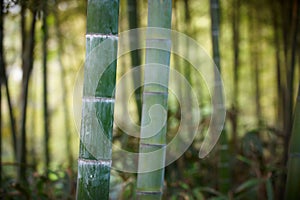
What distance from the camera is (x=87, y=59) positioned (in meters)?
1.69

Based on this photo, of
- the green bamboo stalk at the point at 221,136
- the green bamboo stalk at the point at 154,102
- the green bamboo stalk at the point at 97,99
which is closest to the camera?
the green bamboo stalk at the point at 97,99

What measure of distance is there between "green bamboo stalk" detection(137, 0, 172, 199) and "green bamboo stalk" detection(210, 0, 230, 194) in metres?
0.88

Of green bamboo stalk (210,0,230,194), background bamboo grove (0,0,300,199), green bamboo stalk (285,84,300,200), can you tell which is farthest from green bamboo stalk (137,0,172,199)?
green bamboo stalk (210,0,230,194)

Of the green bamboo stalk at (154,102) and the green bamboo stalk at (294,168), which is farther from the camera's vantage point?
the green bamboo stalk at (294,168)

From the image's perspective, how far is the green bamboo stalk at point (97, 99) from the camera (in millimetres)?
1662

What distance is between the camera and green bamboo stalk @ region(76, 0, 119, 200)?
5.45ft

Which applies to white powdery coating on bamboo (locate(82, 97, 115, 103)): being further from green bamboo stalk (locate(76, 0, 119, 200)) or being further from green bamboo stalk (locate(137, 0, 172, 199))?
green bamboo stalk (locate(137, 0, 172, 199))

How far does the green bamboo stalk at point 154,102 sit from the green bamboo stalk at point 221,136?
2.89ft

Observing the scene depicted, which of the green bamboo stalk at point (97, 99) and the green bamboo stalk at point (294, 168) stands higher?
the green bamboo stalk at point (97, 99)

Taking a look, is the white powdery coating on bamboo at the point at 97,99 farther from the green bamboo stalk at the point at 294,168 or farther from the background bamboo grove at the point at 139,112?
the green bamboo stalk at the point at 294,168

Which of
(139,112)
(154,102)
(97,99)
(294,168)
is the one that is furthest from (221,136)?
(97,99)

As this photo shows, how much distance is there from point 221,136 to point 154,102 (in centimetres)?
110

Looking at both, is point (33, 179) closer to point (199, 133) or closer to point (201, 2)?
point (199, 133)

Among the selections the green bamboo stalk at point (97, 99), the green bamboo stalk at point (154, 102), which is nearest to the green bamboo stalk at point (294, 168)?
the green bamboo stalk at point (154, 102)
